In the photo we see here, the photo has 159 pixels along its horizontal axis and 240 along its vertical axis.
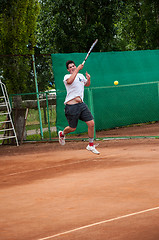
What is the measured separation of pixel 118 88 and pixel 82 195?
9656 millimetres

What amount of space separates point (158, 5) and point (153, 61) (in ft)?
13.6

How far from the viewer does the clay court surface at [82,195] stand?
430cm

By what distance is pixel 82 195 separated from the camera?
584cm

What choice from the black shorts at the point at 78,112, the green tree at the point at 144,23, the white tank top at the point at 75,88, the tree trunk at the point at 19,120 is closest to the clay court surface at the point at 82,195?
the black shorts at the point at 78,112

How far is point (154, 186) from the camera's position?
19.7ft

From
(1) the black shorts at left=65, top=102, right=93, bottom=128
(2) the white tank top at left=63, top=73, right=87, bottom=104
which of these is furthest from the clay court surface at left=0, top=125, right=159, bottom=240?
(2) the white tank top at left=63, top=73, right=87, bottom=104

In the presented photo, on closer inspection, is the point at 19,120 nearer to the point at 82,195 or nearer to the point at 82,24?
the point at 82,24

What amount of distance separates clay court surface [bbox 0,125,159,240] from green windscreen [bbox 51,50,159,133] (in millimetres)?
3782

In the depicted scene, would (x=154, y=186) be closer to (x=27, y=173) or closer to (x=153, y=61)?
(x=27, y=173)

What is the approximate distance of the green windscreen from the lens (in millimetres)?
14000

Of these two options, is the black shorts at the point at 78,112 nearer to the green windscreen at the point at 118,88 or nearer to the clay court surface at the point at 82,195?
the clay court surface at the point at 82,195

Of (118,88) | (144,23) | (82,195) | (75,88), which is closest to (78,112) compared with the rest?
(75,88)

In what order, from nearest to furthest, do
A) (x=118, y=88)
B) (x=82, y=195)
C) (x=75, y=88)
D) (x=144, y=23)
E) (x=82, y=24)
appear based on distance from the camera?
(x=82, y=195)
(x=75, y=88)
(x=118, y=88)
(x=82, y=24)
(x=144, y=23)

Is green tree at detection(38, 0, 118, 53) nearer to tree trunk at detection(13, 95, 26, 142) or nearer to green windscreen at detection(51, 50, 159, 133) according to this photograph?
green windscreen at detection(51, 50, 159, 133)
